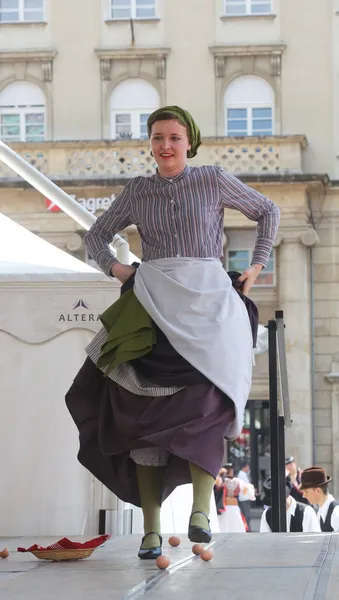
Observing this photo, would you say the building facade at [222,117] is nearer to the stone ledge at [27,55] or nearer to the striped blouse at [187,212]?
the stone ledge at [27,55]

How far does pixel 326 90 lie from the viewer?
3158cm

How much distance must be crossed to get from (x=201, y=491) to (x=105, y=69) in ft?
92.7

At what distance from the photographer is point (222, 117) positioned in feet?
103

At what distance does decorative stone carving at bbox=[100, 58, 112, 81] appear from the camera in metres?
32.1

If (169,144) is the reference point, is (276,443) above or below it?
below

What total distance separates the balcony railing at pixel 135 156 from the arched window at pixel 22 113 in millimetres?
1058

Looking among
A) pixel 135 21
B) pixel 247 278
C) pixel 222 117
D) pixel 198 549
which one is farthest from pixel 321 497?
pixel 135 21

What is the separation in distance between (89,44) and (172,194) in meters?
28.0

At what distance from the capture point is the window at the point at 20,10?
3241cm

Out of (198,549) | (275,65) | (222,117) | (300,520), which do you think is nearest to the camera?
(198,549)

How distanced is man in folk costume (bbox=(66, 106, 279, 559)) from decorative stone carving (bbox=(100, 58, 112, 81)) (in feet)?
89.9

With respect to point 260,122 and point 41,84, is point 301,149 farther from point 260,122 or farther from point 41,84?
point 41,84

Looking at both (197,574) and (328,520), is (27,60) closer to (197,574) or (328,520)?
(328,520)

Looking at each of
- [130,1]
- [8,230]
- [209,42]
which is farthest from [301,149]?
[8,230]
